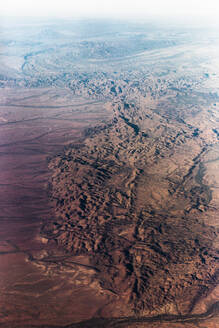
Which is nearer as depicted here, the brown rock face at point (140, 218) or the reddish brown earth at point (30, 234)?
the reddish brown earth at point (30, 234)

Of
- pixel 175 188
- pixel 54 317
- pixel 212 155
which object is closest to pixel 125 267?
pixel 54 317

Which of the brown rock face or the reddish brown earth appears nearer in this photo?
the reddish brown earth

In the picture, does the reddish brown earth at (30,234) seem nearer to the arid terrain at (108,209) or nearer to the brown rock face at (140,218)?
the arid terrain at (108,209)

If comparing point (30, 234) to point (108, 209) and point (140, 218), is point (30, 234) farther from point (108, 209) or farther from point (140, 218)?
point (140, 218)

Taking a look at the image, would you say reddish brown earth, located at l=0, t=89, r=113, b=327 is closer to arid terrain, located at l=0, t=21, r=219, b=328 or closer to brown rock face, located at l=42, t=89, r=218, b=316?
arid terrain, located at l=0, t=21, r=219, b=328

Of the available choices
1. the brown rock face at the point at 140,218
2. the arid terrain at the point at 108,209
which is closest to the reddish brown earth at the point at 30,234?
the arid terrain at the point at 108,209

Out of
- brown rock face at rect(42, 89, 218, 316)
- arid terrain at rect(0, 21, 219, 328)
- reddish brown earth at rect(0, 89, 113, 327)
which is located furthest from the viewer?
brown rock face at rect(42, 89, 218, 316)

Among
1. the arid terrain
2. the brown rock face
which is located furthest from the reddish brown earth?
the brown rock face

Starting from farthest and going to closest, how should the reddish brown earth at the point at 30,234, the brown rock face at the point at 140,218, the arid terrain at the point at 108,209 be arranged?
the brown rock face at the point at 140,218
the arid terrain at the point at 108,209
the reddish brown earth at the point at 30,234

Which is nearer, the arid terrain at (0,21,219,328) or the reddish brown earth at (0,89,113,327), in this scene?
the reddish brown earth at (0,89,113,327)

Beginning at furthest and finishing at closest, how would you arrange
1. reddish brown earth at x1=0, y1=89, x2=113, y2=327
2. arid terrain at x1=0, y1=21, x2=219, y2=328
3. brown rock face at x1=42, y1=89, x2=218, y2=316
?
brown rock face at x1=42, y1=89, x2=218, y2=316, arid terrain at x1=0, y1=21, x2=219, y2=328, reddish brown earth at x1=0, y1=89, x2=113, y2=327
